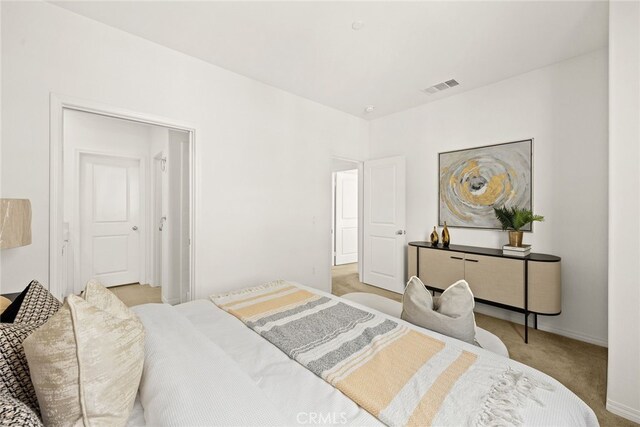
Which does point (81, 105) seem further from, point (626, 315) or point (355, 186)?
point (355, 186)

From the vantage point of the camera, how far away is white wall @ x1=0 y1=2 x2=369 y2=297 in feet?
6.32

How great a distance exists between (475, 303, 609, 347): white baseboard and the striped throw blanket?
7.55 feet

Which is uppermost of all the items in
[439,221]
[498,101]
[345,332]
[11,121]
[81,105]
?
[498,101]

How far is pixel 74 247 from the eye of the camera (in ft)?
12.3

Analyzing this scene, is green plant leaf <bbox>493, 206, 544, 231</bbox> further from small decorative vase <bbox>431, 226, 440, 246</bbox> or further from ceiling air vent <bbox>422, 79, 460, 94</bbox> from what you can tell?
ceiling air vent <bbox>422, 79, 460, 94</bbox>

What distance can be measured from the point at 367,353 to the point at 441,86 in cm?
314

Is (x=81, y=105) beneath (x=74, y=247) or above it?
above

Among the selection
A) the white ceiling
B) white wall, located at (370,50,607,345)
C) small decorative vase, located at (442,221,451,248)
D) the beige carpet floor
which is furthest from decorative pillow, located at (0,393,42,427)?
white wall, located at (370,50,607,345)

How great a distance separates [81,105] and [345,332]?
2.49 metres

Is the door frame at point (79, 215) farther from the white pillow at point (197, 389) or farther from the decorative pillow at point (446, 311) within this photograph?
the decorative pillow at point (446, 311)

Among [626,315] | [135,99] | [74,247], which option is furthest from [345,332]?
[74,247]

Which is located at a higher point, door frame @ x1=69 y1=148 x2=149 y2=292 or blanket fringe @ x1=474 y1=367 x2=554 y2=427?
door frame @ x1=69 y1=148 x2=149 y2=292

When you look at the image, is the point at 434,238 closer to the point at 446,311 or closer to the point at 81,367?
the point at 446,311

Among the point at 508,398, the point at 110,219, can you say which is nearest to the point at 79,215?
the point at 110,219
